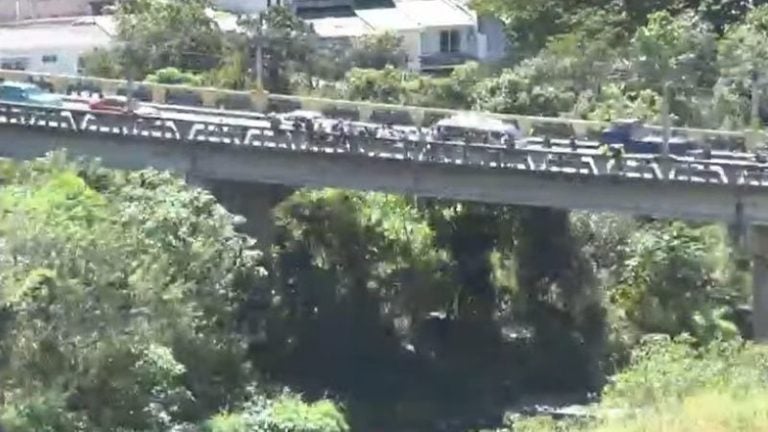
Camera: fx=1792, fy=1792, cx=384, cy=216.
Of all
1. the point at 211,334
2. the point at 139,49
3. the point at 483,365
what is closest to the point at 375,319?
the point at 483,365

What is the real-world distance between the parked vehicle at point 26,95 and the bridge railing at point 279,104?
614 mm

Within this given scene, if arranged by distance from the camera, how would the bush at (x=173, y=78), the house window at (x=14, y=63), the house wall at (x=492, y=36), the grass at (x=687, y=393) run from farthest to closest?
1. the house wall at (x=492, y=36)
2. the house window at (x=14, y=63)
3. the bush at (x=173, y=78)
4. the grass at (x=687, y=393)

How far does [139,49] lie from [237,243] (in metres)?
16.4

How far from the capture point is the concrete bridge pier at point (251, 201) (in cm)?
3103

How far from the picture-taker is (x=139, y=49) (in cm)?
→ 4200

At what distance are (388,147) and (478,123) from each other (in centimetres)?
189

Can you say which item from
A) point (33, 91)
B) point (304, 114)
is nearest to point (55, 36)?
point (33, 91)

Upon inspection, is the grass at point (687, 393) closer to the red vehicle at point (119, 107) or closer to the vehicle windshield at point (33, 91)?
the red vehicle at point (119, 107)

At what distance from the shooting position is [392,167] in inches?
1190

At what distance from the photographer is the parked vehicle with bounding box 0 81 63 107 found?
32.2 metres

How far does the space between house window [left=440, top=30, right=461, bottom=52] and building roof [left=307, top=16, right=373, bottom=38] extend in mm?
2330

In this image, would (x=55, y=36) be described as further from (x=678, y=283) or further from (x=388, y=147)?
(x=678, y=283)

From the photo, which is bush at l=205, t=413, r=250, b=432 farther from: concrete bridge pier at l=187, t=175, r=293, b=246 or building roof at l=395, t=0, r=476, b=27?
building roof at l=395, t=0, r=476, b=27

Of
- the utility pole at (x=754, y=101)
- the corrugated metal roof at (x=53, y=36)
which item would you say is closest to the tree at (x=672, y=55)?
the utility pole at (x=754, y=101)
